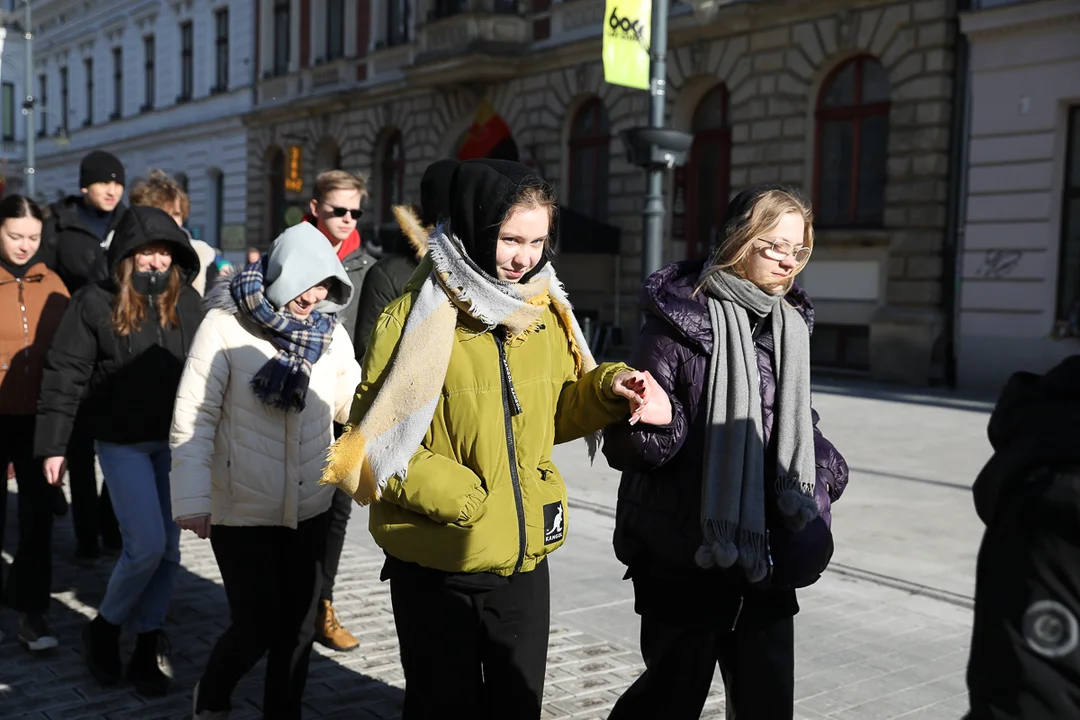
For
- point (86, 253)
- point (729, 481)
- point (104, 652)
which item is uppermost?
point (86, 253)

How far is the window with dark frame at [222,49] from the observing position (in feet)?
113

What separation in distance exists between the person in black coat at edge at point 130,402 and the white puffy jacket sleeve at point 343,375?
32.7 inches

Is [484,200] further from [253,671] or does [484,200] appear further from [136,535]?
[253,671]

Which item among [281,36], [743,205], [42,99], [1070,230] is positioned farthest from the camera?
[42,99]

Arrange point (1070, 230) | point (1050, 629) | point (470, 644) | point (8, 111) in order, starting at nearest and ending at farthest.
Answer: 1. point (1050, 629)
2. point (470, 644)
3. point (1070, 230)
4. point (8, 111)

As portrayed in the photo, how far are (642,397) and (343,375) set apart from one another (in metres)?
1.51

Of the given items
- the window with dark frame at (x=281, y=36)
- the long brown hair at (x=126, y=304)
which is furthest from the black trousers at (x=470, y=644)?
the window with dark frame at (x=281, y=36)

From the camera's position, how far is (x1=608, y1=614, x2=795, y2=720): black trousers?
2.90 meters

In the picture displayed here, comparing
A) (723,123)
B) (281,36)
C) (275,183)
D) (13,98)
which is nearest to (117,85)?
(281,36)

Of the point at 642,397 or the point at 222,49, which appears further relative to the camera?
the point at 222,49

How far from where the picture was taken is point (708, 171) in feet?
65.1

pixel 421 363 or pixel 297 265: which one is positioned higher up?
pixel 297 265

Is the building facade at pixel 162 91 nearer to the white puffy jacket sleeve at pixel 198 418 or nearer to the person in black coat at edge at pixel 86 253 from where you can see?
the person in black coat at edge at pixel 86 253

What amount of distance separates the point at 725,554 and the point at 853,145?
15.4 metres
